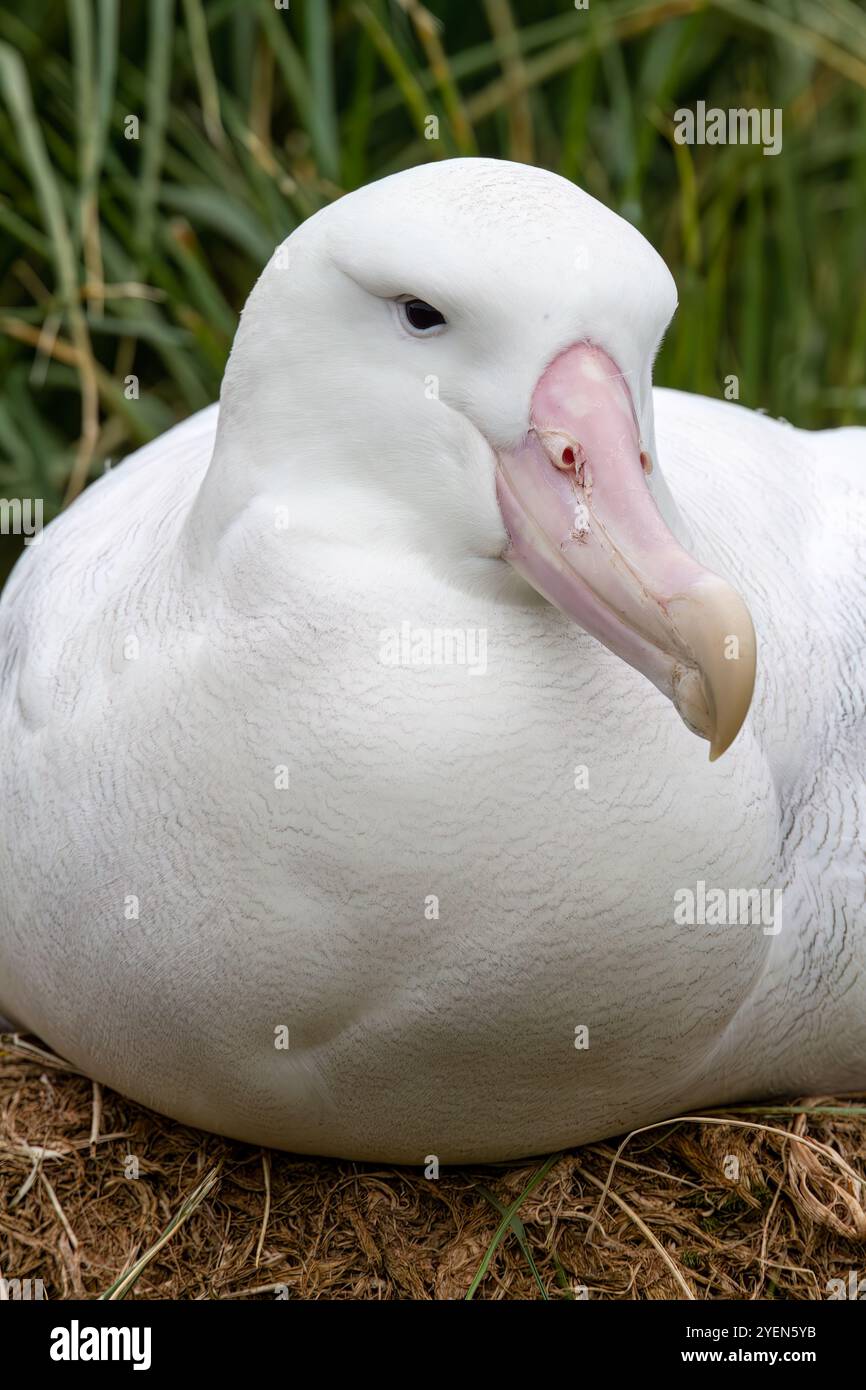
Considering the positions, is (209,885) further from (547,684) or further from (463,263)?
(463,263)

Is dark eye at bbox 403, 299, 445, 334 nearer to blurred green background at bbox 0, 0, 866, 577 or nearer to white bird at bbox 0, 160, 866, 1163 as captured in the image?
white bird at bbox 0, 160, 866, 1163

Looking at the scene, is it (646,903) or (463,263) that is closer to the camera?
(463,263)

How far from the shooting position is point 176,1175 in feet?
8.29

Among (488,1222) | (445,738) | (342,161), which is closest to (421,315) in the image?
(445,738)

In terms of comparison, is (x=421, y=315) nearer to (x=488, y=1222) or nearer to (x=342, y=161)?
(x=488, y=1222)

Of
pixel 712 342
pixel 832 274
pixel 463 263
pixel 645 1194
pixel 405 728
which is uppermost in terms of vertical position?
pixel 832 274

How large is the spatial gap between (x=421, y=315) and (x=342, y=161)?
2466 mm

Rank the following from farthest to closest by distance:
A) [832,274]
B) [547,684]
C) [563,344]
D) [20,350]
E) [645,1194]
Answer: [832,274] → [20,350] → [645,1194] → [547,684] → [563,344]

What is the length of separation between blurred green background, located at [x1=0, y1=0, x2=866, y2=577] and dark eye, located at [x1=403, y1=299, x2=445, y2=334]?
1.97 meters

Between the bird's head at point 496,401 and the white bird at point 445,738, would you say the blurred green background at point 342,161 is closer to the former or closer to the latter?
the white bird at point 445,738

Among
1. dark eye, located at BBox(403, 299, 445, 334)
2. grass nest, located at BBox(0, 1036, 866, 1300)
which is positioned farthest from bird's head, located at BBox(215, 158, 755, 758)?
grass nest, located at BBox(0, 1036, 866, 1300)

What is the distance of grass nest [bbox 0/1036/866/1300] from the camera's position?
2.41m

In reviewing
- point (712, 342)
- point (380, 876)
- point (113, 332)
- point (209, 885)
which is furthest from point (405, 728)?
point (113, 332)

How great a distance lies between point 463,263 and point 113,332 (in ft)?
8.84
